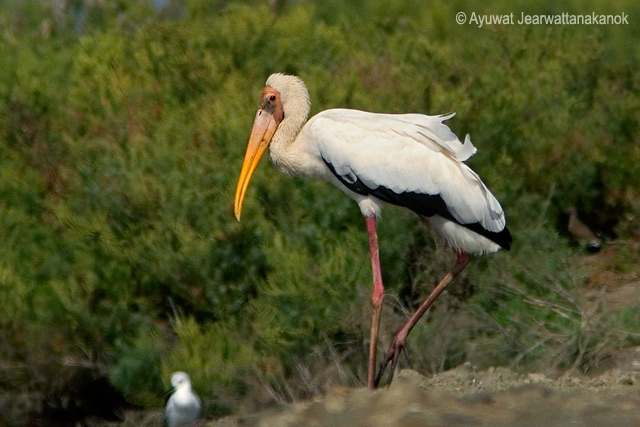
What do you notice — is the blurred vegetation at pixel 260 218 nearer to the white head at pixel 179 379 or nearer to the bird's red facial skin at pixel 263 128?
the white head at pixel 179 379

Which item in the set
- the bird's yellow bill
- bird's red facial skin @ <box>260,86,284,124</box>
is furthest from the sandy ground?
bird's red facial skin @ <box>260,86,284,124</box>

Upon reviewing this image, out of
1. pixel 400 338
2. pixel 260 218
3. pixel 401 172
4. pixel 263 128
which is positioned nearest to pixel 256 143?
pixel 263 128

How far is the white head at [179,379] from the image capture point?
8539 millimetres

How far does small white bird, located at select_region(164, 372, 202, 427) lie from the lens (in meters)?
8.30

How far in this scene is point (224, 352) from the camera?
30.6 ft

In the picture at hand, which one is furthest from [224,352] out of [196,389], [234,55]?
[234,55]

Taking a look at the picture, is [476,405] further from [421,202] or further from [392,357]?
[421,202]

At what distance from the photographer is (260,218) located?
32.5 ft

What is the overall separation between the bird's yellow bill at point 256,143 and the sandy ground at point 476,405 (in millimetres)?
1583

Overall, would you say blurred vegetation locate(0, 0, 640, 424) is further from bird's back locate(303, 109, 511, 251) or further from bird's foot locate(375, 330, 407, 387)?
bird's back locate(303, 109, 511, 251)

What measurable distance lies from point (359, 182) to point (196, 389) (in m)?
2.31

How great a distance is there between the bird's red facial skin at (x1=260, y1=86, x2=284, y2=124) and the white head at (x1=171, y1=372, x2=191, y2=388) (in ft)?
5.95

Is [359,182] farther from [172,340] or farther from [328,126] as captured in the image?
[172,340]

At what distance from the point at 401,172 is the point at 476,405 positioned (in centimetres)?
174
